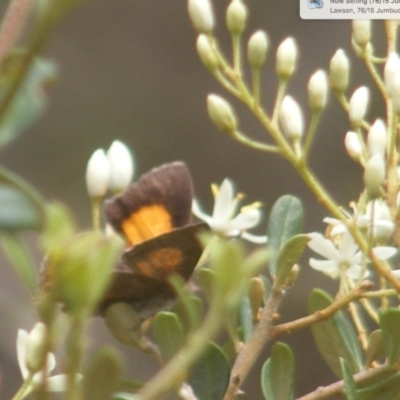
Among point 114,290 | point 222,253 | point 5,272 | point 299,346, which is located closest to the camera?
point 222,253

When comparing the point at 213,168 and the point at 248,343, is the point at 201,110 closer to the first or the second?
the point at 213,168

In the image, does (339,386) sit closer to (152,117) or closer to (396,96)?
(396,96)

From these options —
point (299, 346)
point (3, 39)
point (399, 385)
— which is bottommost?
point (299, 346)

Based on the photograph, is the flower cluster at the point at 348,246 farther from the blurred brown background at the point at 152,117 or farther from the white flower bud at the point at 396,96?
the blurred brown background at the point at 152,117

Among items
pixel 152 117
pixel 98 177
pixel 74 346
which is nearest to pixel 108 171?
pixel 98 177

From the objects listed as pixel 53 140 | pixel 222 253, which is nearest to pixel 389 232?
pixel 222 253

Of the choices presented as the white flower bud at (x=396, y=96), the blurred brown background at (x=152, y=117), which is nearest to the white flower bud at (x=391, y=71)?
the white flower bud at (x=396, y=96)

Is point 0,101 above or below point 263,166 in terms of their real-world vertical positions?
above

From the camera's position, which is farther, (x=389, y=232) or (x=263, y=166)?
(x=263, y=166)
